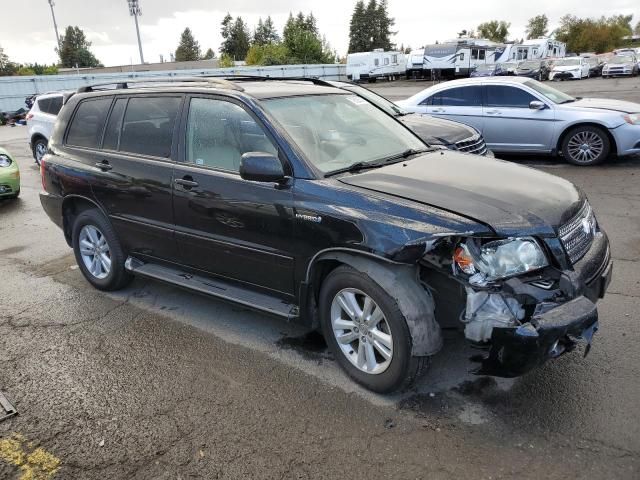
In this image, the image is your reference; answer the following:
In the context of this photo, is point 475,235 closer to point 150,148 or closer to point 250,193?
point 250,193

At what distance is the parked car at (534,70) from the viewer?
35750 mm

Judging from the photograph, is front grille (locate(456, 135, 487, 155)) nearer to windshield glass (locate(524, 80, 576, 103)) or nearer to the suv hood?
windshield glass (locate(524, 80, 576, 103))

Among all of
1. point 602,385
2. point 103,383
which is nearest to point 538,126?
point 602,385

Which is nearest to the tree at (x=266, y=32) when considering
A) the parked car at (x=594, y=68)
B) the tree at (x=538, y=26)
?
the tree at (x=538, y=26)

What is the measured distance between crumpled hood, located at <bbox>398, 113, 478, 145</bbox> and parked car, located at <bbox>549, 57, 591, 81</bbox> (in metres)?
32.7

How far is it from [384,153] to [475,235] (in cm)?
140

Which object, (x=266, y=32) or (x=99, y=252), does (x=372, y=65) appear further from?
(x=266, y=32)

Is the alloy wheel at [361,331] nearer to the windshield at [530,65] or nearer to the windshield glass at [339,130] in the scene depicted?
the windshield glass at [339,130]

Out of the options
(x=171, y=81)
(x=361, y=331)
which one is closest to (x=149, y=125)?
(x=171, y=81)

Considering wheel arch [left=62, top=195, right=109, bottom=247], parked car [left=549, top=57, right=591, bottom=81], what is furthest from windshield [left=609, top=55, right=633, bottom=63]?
wheel arch [left=62, top=195, right=109, bottom=247]

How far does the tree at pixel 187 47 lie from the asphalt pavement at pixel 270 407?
12469 cm

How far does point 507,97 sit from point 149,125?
7676mm

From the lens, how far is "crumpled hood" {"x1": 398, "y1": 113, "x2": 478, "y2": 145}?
26.2 feet

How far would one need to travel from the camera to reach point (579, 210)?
3.45m
